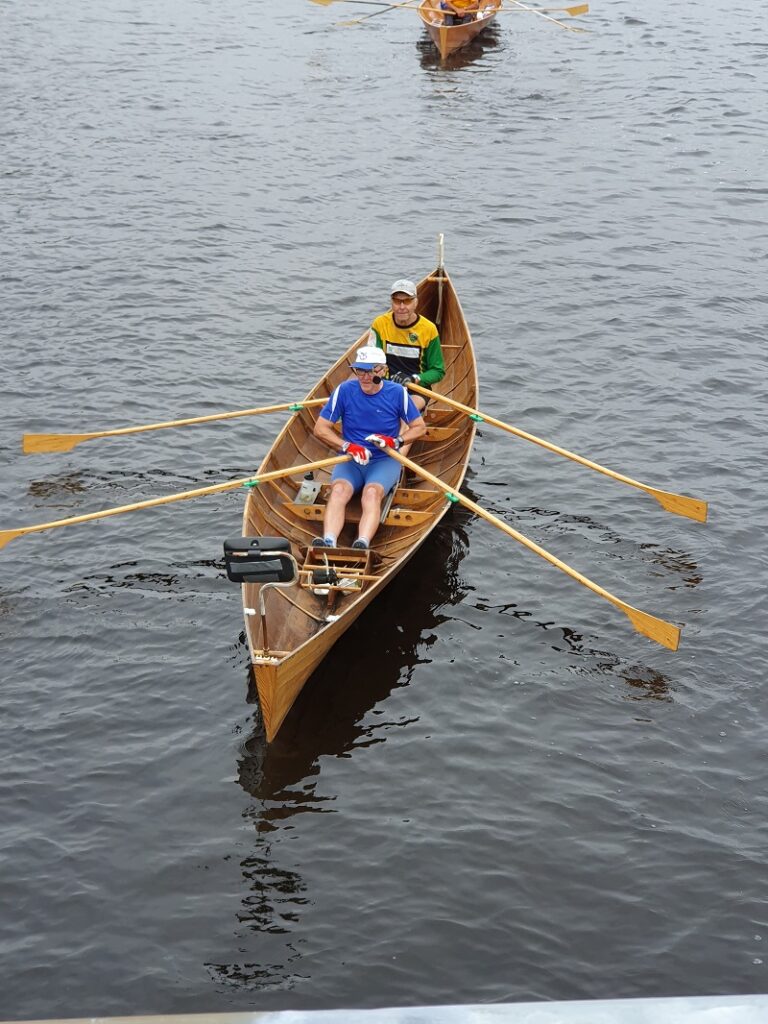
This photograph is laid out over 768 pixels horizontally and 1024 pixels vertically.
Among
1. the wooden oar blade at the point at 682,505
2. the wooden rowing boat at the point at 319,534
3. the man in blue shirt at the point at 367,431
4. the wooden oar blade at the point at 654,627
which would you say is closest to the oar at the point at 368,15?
the wooden rowing boat at the point at 319,534

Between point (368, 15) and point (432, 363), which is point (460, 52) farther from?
point (432, 363)

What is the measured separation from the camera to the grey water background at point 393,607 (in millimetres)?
8242

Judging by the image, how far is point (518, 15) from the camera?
37.1 meters

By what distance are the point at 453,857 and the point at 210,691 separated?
2962 millimetres

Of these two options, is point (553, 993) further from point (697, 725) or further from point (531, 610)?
point (531, 610)

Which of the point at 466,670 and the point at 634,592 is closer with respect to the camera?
the point at 466,670

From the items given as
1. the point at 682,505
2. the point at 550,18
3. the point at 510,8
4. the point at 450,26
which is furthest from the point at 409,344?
the point at 510,8

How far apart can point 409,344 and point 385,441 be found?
2.05 meters

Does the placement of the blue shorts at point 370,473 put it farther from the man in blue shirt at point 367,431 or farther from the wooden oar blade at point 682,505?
the wooden oar blade at point 682,505

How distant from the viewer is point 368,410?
1217cm

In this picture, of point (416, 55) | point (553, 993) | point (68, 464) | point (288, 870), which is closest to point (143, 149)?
point (416, 55)

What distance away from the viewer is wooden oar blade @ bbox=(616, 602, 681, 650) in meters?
10.9

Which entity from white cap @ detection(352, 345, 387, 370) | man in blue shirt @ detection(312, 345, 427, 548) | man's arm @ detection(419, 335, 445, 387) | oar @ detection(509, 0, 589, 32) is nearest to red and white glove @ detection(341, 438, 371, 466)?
man in blue shirt @ detection(312, 345, 427, 548)

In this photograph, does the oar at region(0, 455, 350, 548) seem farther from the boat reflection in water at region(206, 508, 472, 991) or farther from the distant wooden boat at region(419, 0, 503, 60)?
the distant wooden boat at region(419, 0, 503, 60)
